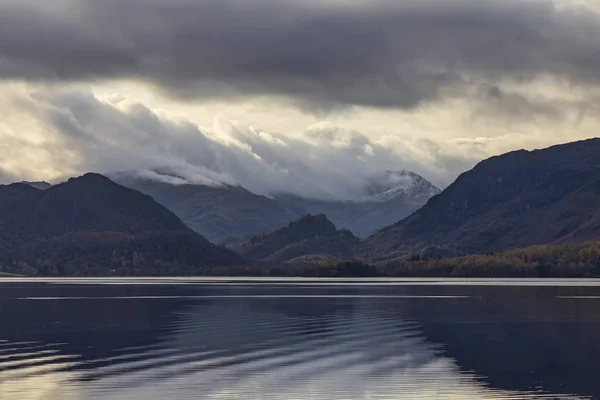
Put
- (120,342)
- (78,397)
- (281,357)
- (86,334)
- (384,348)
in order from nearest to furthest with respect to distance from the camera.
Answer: (78,397), (281,357), (384,348), (120,342), (86,334)

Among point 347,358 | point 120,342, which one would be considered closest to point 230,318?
point 120,342

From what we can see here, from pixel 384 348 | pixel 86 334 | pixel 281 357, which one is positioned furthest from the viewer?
pixel 86 334

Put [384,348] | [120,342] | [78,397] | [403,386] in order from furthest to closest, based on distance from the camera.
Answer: [120,342] → [384,348] → [403,386] → [78,397]

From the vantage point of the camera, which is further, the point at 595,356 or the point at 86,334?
the point at 86,334

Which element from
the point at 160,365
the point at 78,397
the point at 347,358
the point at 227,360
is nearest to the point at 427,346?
the point at 347,358

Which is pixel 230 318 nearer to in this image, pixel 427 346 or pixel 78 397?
pixel 427 346

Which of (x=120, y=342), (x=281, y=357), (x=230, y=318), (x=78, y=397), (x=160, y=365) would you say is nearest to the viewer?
(x=78, y=397)

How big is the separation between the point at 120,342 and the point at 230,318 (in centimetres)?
5125

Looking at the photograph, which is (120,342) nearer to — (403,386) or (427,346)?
(427,346)

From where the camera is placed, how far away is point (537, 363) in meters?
109

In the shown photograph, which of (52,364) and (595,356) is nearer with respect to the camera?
(52,364)

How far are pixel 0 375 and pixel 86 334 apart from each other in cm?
5132

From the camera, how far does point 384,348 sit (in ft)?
408

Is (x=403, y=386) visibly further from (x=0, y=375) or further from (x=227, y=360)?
(x=0, y=375)
